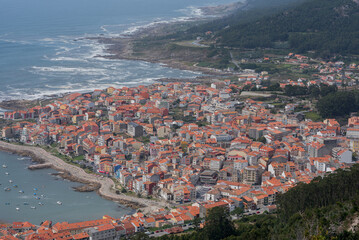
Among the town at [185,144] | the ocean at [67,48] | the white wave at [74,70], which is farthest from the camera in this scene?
the white wave at [74,70]

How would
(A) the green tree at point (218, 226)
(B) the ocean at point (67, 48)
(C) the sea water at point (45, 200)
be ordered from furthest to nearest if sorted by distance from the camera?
(B) the ocean at point (67, 48), (C) the sea water at point (45, 200), (A) the green tree at point (218, 226)

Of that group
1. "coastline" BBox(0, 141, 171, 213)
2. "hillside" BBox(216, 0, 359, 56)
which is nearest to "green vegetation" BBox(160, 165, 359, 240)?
"coastline" BBox(0, 141, 171, 213)

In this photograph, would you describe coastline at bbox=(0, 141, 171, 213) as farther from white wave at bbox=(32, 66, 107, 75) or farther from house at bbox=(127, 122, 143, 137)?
white wave at bbox=(32, 66, 107, 75)

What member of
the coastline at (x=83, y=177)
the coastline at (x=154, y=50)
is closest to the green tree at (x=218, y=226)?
the coastline at (x=83, y=177)

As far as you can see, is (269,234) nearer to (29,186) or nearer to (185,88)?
(29,186)

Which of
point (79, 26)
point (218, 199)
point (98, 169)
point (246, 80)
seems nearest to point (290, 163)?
point (218, 199)

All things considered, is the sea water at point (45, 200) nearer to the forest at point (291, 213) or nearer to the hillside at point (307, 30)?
the forest at point (291, 213)
